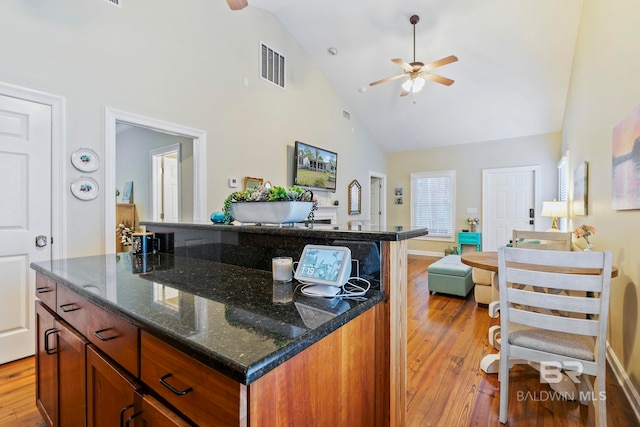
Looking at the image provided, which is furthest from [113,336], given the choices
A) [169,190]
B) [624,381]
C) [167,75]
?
[169,190]

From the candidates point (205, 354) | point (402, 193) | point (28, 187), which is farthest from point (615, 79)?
point (402, 193)

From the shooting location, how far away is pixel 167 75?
316cm

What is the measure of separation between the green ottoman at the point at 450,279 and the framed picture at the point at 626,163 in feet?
5.89

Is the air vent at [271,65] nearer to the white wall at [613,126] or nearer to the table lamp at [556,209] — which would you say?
the white wall at [613,126]

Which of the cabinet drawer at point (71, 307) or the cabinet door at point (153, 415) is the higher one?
the cabinet drawer at point (71, 307)

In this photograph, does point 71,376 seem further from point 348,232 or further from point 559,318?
point 559,318

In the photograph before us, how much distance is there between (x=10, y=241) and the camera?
90.0 inches

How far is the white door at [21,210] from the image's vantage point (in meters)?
2.26

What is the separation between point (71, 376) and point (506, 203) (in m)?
7.24

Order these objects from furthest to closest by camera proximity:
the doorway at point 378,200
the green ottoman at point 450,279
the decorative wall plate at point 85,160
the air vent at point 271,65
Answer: the doorway at point 378,200
the air vent at point 271,65
the green ottoman at point 450,279
the decorative wall plate at point 85,160

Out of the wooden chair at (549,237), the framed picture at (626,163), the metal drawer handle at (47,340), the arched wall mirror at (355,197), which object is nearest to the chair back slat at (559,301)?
the framed picture at (626,163)

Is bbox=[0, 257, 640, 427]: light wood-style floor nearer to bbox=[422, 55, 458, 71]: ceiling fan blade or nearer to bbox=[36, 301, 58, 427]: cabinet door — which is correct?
bbox=[36, 301, 58, 427]: cabinet door

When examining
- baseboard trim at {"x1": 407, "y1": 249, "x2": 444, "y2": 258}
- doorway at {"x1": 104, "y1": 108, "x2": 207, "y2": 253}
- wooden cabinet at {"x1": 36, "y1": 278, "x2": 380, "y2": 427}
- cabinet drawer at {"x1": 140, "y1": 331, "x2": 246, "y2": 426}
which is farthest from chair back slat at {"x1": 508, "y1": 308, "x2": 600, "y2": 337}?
baseboard trim at {"x1": 407, "y1": 249, "x2": 444, "y2": 258}

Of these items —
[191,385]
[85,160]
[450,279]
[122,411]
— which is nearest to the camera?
[191,385]
